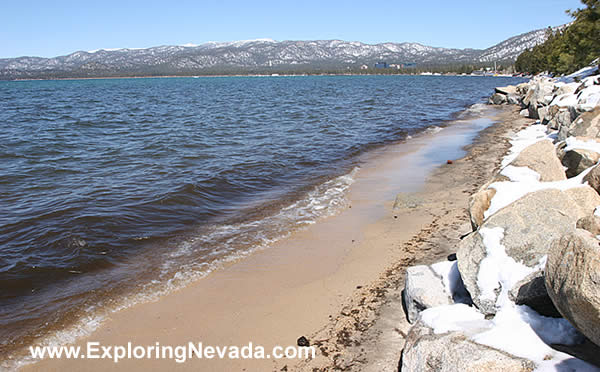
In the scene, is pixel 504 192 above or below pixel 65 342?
above

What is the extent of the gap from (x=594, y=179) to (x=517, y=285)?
271 cm

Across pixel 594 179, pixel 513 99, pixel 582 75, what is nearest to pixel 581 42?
pixel 582 75

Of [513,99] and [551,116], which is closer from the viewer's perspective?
[551,116]

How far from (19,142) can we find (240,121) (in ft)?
44.4

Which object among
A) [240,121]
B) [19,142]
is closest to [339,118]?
[240,121]

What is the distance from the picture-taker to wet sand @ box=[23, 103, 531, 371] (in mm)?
5113

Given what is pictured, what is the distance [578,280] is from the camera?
10.2 feet

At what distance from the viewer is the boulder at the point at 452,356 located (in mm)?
3373

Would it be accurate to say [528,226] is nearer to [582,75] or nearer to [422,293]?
[422,293]

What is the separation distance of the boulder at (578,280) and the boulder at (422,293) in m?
1.67

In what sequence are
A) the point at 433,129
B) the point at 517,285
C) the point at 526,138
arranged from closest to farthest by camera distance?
the point at 517,285, the point at 526,138, the point at 433,129

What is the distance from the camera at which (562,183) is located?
6.16 m

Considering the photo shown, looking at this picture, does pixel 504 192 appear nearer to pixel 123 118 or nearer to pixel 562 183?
pixel 562 183

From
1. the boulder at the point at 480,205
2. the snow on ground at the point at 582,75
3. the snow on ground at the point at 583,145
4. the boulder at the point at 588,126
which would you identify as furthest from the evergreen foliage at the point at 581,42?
the boulder at the point at 480,205
